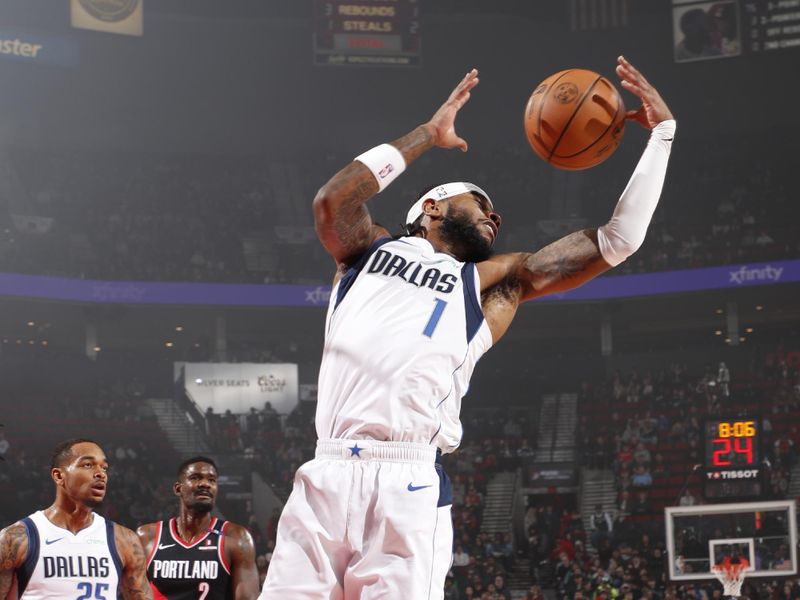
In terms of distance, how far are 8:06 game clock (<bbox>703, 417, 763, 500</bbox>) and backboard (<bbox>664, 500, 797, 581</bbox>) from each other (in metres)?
0.26

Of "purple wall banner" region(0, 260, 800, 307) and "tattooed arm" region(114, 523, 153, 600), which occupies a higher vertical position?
"purple wall banner" region(0, 260, 800, 307)

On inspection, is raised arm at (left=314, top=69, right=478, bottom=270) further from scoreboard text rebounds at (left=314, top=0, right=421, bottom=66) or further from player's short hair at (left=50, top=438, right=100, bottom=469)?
scoreboard text rebounds at (left=314, top=0, right=421, bottom=66)

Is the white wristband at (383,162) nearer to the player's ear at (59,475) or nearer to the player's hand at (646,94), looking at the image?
the player's hand at (646,94)

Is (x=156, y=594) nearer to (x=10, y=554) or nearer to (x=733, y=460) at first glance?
(x=10, y=554)

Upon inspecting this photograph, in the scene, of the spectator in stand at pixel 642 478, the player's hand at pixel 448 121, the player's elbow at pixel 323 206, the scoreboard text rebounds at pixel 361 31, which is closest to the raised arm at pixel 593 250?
the player's hand at pixel 448 121

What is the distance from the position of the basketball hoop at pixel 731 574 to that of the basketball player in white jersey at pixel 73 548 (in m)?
9.73

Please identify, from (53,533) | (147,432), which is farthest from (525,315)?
(53,533)

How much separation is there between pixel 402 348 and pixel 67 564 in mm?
3485

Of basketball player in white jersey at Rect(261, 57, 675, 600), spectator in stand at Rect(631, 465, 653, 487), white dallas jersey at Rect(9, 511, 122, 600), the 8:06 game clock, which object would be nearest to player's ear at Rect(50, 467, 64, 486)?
white dallas jersey at Rect(9, 511, 122, 600)

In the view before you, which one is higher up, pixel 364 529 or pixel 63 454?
pixel 63 454

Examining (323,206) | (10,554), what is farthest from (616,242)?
(10,554)

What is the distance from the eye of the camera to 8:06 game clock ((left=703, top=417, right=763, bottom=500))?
16359 mm

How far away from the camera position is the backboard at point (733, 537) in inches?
612

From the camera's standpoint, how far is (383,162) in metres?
3.69
